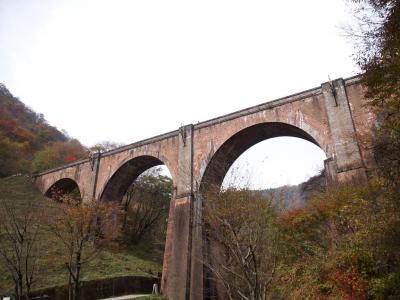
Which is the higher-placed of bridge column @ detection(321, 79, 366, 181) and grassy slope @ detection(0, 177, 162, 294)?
bridge column @ detection(321, 79, 366, 181)

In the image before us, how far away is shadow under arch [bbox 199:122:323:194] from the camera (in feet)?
51.8

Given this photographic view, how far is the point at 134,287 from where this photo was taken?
17.7 m

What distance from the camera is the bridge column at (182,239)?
46.6 feet

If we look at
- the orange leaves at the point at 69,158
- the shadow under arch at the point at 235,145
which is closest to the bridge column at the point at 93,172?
the shadow under arch at the point at 235,145

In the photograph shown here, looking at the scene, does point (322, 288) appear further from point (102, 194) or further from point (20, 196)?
point (20, 196)

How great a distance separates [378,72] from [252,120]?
9.34m

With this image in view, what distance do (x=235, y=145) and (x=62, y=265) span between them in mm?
9624

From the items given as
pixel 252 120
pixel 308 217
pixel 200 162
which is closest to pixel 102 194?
pixel 200 162

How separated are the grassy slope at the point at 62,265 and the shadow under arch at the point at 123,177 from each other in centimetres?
367

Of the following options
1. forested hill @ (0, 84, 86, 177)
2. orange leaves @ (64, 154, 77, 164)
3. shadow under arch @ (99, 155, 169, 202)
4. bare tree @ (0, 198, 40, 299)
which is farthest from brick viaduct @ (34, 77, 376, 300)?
orange leaves @ (64, 154, 77, 164)

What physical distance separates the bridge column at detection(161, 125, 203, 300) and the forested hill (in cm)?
2305

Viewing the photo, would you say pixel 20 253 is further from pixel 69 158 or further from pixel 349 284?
pixel 69 158

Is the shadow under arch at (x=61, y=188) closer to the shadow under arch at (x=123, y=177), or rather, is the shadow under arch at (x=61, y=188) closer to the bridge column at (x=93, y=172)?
the bridge column at (x=93, y=172)

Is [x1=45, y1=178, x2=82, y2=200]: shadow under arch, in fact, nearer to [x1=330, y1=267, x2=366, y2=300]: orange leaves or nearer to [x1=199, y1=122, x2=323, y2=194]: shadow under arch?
[x1=199, y1=122, x2=323, y2=194]: shadow under arch
